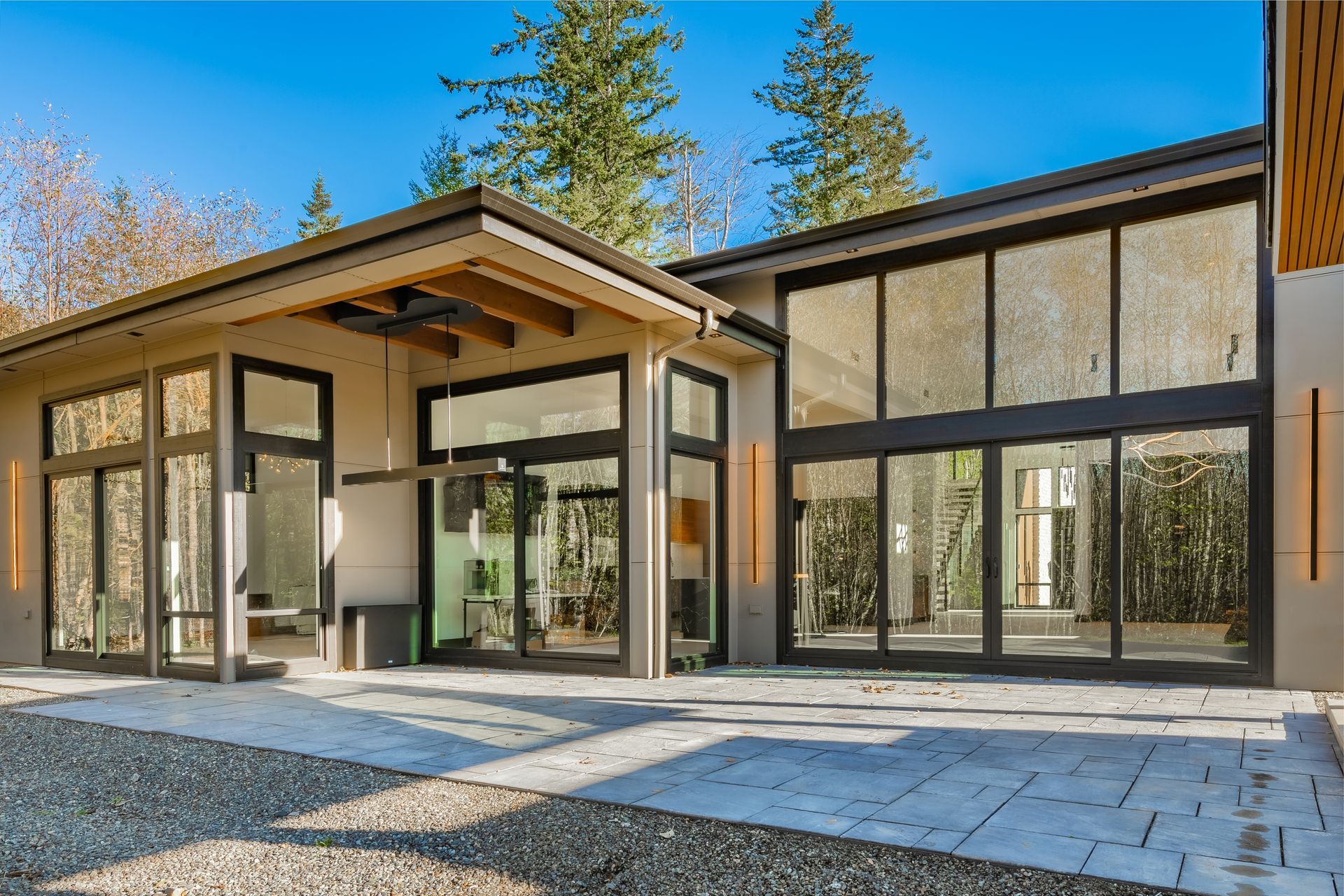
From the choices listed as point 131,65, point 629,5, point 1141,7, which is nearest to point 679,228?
point 629,5

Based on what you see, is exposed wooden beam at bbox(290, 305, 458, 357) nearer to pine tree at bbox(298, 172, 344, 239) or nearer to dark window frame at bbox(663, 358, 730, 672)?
dark window frame at bbox(663, 358, 730, 672)

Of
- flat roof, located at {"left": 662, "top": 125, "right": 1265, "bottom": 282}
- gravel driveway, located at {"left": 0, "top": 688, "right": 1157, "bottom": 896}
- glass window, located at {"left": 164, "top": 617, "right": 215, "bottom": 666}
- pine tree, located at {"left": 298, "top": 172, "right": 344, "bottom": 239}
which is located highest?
pine tree, located at {"left": 298, "top": 172, "right": 344, "bottom": 239}

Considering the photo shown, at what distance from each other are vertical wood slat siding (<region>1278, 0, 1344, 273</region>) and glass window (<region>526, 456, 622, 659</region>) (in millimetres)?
5412

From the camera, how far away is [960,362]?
8.61 meters

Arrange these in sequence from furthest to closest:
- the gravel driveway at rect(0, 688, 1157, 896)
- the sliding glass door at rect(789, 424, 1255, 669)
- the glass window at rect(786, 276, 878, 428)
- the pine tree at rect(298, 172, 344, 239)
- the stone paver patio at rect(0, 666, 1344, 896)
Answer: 1. the pine tree at rect(298, 172, 344, 239)
2. the glass window at rect(786, 276, 878, 428)
3. the sliding glass door at rect(789, 424, 1255, 669)
4. the stone paver patio at rect(0, 666, 1344, 896)
5. the gravel driveway at rect(0, 688, 1157, 896)

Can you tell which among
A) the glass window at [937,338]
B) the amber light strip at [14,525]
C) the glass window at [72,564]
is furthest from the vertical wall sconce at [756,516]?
the amber light strip at [14,525]

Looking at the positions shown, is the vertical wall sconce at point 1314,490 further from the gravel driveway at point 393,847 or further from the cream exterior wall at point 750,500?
the gravel driveway at point 393,847

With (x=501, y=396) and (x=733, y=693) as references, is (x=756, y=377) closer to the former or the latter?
(x=501, y=396)

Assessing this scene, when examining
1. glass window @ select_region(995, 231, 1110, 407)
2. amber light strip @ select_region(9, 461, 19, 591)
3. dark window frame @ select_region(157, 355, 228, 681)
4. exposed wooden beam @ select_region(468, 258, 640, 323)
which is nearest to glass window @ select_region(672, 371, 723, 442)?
exposed wooden beam @ select_region(468, 258, 640, 323)

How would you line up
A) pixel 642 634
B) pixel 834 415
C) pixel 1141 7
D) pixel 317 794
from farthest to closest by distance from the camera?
pixel 1141 7 → pixel 834 415 → pixel 642 634 → pixel 317 794

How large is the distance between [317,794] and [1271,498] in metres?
7.00

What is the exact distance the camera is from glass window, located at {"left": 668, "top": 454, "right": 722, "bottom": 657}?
342 inches

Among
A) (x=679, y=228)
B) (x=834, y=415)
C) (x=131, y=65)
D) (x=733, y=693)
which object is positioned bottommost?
(x=733, y=693)

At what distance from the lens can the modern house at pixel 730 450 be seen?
721 cm
